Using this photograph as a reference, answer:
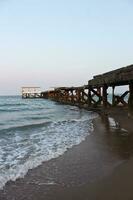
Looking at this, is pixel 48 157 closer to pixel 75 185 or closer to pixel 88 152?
pixel 88 152

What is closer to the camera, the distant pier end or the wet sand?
the wet sand

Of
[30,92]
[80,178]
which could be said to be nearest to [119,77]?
[80,178]

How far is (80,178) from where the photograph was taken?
590cm

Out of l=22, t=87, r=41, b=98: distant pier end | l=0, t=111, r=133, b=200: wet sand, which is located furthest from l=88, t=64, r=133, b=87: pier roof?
l=22, t=87, r=41, b=98: distant pier end

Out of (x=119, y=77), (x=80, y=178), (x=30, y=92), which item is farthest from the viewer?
(x=30, y=92)

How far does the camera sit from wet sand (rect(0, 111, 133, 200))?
5035 millimetres

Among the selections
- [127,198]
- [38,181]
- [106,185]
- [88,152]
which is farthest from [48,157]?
[127,198]

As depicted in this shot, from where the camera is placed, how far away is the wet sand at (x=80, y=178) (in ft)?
16.5

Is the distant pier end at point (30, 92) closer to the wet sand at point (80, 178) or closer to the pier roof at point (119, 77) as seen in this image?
the pier roof at point (119, 77)

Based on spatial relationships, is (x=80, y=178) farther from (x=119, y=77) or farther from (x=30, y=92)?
(x=30, y=92)

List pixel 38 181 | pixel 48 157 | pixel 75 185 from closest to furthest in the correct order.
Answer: pixel 75 185
pixel 38 181
pixel 48 157

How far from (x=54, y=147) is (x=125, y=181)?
13.8 feet

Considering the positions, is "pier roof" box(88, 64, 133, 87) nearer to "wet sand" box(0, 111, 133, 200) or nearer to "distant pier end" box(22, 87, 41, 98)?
"wet sand" box(0, 111, 133, 200)

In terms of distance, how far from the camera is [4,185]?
5.68m
